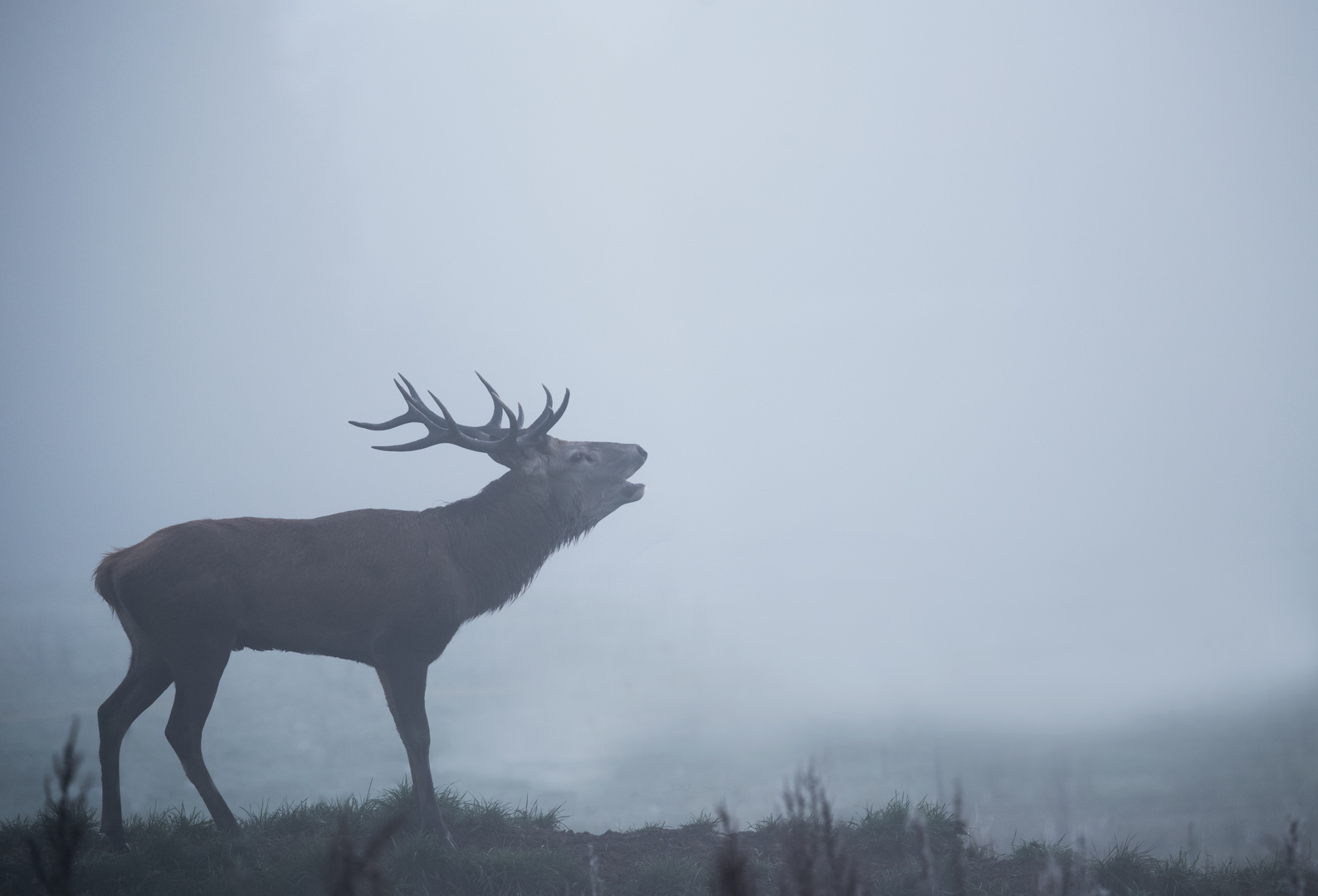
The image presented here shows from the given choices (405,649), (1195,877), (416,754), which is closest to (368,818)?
(416,754)

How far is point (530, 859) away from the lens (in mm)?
6934

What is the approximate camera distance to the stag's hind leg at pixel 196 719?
288 inches

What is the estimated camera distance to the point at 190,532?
7691 mm

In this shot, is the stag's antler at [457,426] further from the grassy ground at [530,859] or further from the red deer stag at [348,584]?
the grassy ground at [530,859]

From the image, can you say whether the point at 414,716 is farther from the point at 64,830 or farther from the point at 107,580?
the point at 64,830

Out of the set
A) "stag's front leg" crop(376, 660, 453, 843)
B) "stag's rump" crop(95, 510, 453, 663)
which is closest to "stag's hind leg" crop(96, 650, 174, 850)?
"stag's rump" crop(95, 510, 453, 663)

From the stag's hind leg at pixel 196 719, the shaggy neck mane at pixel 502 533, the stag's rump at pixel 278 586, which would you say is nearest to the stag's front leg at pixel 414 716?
the stag's rump at pixel 278 586

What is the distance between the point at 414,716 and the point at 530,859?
1.75 m

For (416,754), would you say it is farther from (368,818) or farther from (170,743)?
(170,743)

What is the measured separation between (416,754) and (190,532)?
2626 mm

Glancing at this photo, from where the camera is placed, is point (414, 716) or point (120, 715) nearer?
point (120, 715)

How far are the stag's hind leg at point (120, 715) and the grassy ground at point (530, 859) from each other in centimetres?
17

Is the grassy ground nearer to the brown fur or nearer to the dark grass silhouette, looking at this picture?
the brown fur

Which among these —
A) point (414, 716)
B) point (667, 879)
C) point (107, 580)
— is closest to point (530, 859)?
point (667, 879)
